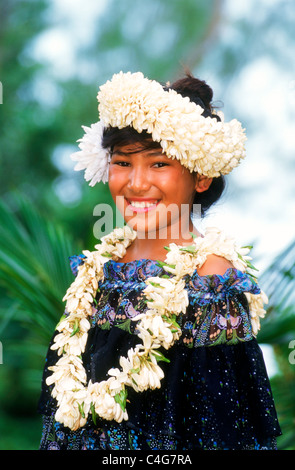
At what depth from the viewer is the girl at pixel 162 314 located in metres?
1.61

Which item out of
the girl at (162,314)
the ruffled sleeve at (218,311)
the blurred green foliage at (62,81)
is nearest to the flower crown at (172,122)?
the girl at (162,314)

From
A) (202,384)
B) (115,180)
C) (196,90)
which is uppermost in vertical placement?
(196,90)

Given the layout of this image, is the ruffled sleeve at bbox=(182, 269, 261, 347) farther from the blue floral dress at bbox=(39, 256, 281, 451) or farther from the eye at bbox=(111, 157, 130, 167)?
the eye at bbox=(111, 157, 130, 167)

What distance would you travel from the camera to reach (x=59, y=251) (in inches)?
98.4

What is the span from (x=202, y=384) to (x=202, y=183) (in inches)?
25.8

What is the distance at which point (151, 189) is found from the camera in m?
1.77

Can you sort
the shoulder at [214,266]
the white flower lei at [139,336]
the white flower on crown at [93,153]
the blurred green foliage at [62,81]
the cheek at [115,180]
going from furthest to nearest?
the blurred green foliage at [62,81] → the white flower on crown at [93,153] → the cheek at [115,180] → the shoulder at [214,266] → the white flower lei at [139,336]

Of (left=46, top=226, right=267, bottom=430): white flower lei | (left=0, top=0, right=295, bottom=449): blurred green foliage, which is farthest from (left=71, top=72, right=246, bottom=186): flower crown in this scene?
(left=0, top=0, right=295, bottom=449): blurred green foliage

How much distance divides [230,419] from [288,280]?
819mm

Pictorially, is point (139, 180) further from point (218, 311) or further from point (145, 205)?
point (218, 311)

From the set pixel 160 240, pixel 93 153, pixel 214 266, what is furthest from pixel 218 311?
pixel 93 153

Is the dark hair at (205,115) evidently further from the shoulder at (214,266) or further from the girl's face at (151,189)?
the shoulder at (214,266)

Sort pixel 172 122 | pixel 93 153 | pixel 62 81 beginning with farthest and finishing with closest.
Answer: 1. pixel 62 81
2. pixel 93 153
3. pixel 172 122
